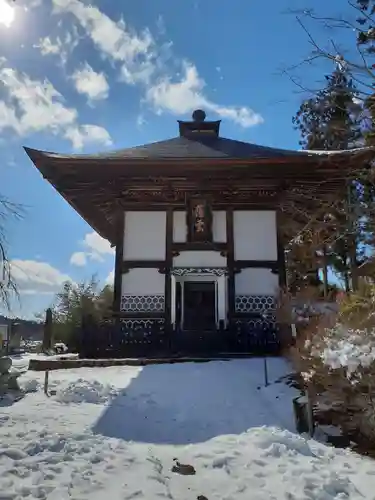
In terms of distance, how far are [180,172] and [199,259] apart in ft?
8.26

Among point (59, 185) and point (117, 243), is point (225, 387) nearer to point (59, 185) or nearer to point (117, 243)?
point (117, 243)

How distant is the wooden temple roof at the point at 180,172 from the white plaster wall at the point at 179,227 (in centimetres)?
35

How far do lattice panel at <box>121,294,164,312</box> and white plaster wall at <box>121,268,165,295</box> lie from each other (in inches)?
4.4

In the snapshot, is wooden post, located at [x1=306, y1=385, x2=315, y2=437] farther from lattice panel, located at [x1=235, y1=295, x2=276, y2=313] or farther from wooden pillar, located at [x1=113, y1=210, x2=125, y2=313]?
wooden pillar, located at [x1=113, y1=210, x2=125, y2=313]

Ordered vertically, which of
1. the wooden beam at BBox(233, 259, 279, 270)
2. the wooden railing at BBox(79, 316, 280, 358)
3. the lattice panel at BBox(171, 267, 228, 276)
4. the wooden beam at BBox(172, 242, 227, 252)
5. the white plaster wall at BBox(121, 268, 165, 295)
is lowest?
the wooden railing at BBox(79, 316, 280, 358)

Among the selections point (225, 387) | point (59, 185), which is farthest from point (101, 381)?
point (59, 185)

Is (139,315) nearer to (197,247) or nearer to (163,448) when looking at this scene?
(197,247)

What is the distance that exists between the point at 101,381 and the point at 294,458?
13.5 feet

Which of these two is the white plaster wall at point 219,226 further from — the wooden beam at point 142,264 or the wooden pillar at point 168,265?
the wooden beam at point 142,264

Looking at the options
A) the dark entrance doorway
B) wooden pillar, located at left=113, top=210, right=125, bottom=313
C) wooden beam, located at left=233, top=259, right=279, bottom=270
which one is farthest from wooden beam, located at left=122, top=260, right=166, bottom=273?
wooden beam, located at left=233, top=259, right=279, bottom=270

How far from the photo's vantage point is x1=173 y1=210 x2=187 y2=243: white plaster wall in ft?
41.6

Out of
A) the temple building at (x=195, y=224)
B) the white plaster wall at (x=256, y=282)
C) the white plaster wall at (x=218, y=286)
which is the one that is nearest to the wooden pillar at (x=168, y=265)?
the temple building at (x=195, y=224)

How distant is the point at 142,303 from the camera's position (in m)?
12.3

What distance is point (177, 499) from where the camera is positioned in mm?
3383
